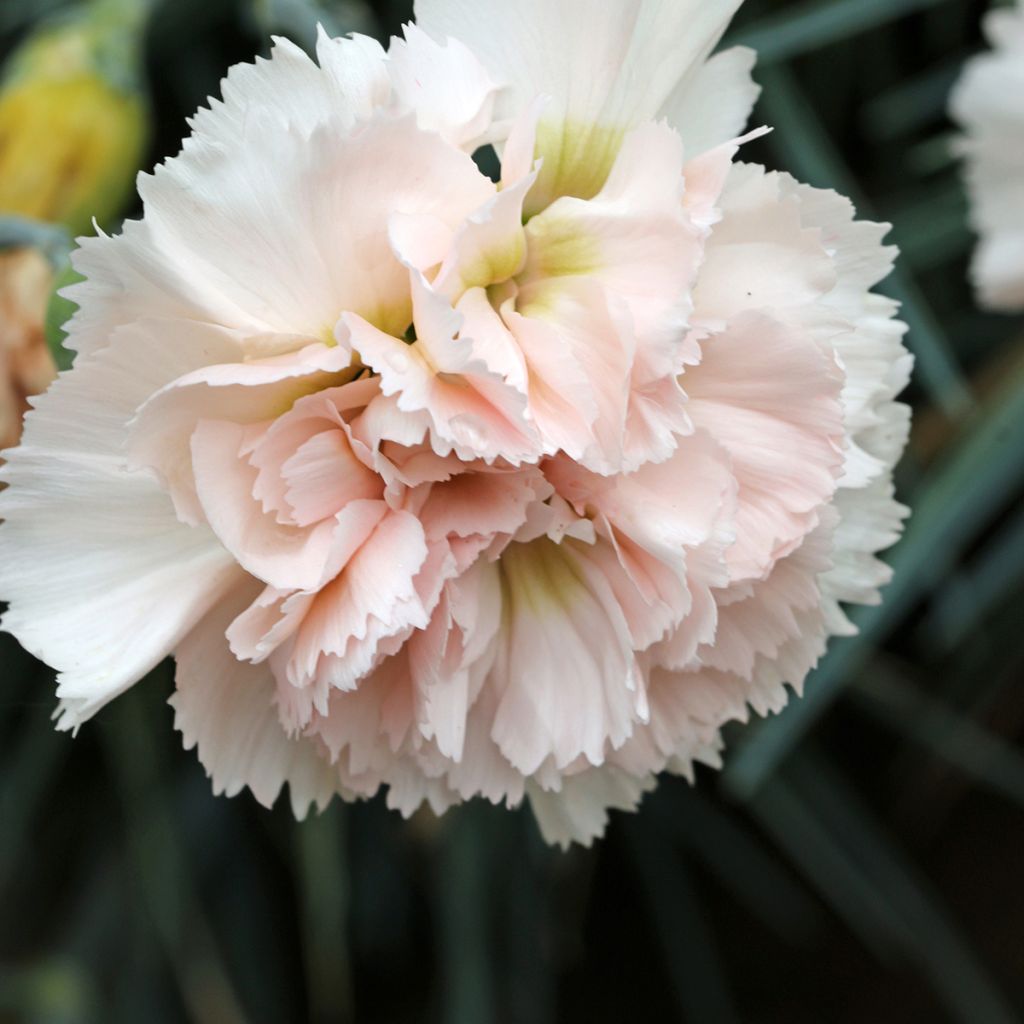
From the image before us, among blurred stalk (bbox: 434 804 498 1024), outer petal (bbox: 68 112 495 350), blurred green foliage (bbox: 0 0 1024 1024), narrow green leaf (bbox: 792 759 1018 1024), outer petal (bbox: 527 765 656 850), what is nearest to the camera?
outer petal (bbox: 68 112 495 350)

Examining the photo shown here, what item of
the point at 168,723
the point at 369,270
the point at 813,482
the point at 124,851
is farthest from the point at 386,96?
the point at 124,851

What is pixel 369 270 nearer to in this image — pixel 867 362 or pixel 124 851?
pixel 867 362

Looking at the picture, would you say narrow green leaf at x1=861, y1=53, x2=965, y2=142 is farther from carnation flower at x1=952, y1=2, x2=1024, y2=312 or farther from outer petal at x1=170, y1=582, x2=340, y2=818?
outer petal at x1=170, y1=582, x2=340, y2=818

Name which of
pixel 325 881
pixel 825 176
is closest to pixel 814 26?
pixel 825 176

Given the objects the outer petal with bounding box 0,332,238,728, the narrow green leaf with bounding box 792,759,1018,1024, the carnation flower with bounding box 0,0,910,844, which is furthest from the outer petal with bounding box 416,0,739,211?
the narrow green leaf with bounding box 792,759,1018,1024

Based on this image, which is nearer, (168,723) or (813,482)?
(813,482)

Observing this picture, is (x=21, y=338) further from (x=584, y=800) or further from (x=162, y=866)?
(x=162, y=866)

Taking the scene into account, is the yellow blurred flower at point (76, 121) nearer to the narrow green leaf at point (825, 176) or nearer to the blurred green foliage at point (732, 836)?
the blurred green foliage at point (732, 836)
